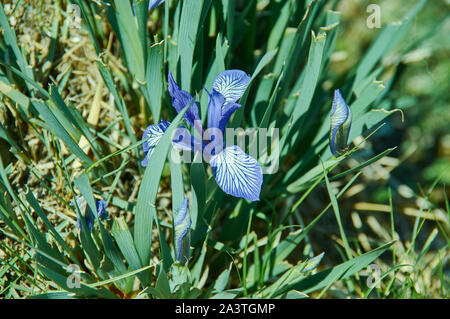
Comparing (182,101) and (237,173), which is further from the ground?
(182,101)

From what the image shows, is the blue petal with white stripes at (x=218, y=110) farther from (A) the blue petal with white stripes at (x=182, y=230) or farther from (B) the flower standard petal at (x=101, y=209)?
(B) the flower standard petal at (x=101, y=209)

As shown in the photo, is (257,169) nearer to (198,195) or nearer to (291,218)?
(198,195)

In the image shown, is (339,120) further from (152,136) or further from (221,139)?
(152,136)

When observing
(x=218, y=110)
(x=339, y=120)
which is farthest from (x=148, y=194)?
(x=339, y=120)

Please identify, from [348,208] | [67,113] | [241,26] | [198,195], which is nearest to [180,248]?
[198,195]

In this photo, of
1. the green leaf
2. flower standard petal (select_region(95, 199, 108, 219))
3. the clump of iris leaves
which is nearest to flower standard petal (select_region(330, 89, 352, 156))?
the clump of iris leaves

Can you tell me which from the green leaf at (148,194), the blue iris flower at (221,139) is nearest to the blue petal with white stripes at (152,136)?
the blue iris flower at (221,139)

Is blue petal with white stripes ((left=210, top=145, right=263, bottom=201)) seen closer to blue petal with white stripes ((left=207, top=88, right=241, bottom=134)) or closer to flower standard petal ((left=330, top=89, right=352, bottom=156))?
blue petal with white stripes ((left=207, top=88, right=241, bottom=134))
